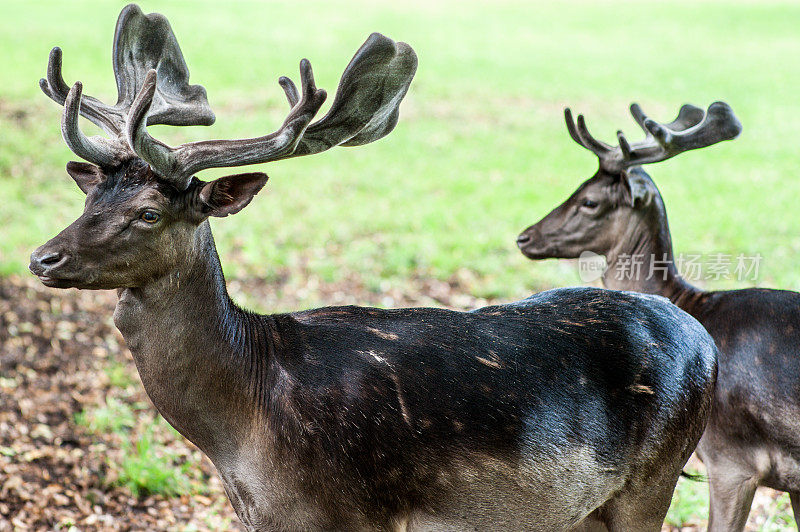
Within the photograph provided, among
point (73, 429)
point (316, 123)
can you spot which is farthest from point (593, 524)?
point (73, 429)

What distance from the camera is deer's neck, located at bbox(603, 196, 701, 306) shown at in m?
5.40

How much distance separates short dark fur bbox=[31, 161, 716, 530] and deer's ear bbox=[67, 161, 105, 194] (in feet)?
0.07

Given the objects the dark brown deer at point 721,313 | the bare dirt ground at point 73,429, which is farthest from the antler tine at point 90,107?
the dark brown deer at point 721,313

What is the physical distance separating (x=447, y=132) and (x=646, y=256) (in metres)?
10.1

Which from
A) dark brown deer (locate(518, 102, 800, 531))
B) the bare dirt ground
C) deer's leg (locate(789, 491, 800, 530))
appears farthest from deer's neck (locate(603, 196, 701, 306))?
the bare dirt ground

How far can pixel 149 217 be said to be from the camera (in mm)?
2947

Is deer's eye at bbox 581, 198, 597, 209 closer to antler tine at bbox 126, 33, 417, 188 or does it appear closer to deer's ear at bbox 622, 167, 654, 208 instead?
deer's ear at bbox 622, 167, 654, 208

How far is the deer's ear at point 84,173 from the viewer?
10.5 feet

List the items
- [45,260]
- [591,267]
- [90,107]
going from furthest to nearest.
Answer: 1. [591,267]
2. [90,107]
3. [45,260]

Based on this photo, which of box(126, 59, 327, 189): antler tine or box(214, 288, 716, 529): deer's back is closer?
box(126, 59, 327, 189): antler tine

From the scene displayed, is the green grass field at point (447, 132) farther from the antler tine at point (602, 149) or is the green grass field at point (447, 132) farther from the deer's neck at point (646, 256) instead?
the antler tine at point (602, 149)

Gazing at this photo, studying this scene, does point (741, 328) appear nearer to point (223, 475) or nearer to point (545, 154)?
point (223, 475)

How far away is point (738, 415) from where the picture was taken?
4.45m

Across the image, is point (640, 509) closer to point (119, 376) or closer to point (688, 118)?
point (688, 118)
